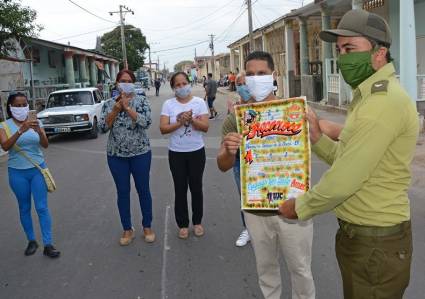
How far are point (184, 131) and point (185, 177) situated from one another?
1.76ft

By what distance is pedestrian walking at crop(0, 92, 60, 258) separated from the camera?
5.04m

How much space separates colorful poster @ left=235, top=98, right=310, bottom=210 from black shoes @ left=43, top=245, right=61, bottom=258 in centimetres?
306

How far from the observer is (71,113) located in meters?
15.0

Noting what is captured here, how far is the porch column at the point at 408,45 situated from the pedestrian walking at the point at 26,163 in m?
9.47

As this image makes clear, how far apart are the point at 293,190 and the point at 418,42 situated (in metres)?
15.2

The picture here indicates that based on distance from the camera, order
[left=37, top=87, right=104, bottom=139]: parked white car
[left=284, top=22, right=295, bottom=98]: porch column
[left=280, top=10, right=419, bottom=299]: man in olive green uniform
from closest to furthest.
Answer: [left=280, top=10, right=419, bottom=299]: man in olive green uniform
[left=37, top=87, right=104, bottom=139]: parked white car
[left=284, top=22, right=295, bottom=98]: porch column

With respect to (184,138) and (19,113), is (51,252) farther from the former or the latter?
(184,138)

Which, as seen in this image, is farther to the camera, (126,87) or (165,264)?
(126,87)

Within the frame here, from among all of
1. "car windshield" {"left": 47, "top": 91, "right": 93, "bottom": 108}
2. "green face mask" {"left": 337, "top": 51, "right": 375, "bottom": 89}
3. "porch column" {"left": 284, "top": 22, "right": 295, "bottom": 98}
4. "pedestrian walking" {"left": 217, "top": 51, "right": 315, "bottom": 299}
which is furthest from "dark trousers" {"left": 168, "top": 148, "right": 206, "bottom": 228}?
"porch column" {"left": 284, "top": 22, "right": 295, "bottom": 98}

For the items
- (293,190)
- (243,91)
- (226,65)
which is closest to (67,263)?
(243,91)

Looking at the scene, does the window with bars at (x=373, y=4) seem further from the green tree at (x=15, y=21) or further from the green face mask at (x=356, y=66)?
the green face mask at (x=356, y=66)

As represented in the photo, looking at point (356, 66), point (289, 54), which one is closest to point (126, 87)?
point (356, 66)

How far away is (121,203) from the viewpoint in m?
5.38

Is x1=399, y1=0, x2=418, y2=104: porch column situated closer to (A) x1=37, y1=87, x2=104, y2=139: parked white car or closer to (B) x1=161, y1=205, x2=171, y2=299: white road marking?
(B) x1=161, y1=205, x2=171, y2=299: white road marking
